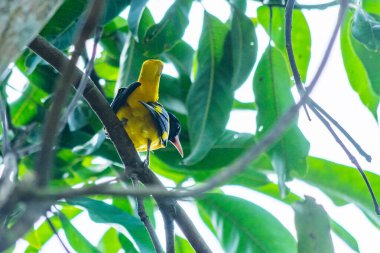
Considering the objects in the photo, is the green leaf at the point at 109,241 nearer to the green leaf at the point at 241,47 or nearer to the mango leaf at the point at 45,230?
the mango leaf at the point at 45,230

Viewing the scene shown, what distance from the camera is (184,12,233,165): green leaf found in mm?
2844

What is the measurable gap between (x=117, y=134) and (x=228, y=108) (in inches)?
35.3

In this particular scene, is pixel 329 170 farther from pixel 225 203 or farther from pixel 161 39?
pixel 161 39

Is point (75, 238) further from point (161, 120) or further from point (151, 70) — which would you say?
point (151, 70)

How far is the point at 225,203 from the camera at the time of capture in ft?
9.91

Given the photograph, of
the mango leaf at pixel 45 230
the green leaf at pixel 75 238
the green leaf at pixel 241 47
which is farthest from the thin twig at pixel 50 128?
the mango leaf at pixel 45 230

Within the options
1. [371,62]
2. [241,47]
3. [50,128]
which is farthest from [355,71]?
[50,128]

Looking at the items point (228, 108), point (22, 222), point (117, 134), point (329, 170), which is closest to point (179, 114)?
point (228, 108)

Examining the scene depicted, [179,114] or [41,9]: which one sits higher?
[41,9]

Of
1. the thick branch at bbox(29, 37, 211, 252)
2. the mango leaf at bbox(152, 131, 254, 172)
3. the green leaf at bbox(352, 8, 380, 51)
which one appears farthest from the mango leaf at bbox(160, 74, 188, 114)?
the thick branch at bbox(29, 37, 211, 252)

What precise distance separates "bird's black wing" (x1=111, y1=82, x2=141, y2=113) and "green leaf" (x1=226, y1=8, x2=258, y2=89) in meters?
0.39

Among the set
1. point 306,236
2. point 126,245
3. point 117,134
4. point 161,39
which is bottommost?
point 126,245

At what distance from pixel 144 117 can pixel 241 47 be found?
1.56 feet

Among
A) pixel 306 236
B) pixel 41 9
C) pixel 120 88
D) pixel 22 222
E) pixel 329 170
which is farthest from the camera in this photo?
pixel 329 170
